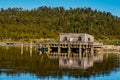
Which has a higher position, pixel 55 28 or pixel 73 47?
pixel 55 28

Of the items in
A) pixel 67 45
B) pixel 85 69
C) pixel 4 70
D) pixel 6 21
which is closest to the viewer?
pixel 4 70

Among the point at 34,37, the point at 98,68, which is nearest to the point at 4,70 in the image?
the point at 98,68

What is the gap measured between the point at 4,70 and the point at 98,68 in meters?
11.5

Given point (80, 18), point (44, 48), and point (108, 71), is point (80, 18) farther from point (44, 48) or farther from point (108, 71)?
point (108, 71)

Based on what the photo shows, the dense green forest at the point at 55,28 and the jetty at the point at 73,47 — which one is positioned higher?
→ the dense green forest at the point at 55,28

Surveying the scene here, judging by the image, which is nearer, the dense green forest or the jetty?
the jetty

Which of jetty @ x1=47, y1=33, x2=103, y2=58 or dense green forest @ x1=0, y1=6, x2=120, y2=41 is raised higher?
dense green forest @ x1=0, y1=6, x2=120, y2=41

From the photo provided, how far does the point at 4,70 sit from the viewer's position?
4369cm

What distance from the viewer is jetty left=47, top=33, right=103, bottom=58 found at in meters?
70.0

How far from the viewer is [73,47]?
71312 millimetres

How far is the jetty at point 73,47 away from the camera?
70037 mm

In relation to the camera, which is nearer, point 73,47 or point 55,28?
point 73,47

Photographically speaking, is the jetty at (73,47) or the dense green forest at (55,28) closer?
the jetty at (73,47)

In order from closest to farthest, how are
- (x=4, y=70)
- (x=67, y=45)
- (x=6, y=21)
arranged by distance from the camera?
1. (x=4, y=70)
2. (x=67, y=45)
3. (x=6, y=21)
